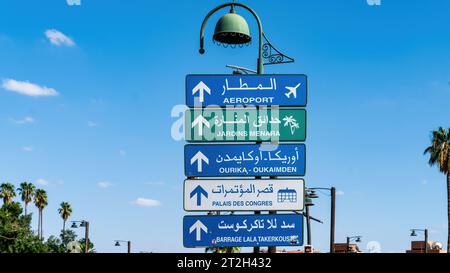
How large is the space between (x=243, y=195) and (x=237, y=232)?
1.02m

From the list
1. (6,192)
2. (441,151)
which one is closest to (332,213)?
(441,151)

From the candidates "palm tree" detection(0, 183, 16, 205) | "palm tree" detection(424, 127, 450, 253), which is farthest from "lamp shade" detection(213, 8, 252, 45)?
"palm tree" detection(0, 183, 16, 205)

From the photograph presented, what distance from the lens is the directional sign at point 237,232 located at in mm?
17047

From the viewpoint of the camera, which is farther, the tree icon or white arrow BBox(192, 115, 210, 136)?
white arrow BBox(192, 115, 210, 136)

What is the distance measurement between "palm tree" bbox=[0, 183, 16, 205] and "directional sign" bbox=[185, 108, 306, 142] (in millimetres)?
114532

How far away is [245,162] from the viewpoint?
57.3ft

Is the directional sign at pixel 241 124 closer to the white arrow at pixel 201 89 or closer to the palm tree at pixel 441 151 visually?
the white arrow at pixel 201 89

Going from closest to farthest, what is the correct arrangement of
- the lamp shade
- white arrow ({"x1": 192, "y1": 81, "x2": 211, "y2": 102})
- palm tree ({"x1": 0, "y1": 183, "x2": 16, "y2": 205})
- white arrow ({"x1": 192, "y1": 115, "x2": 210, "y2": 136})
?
white arrow ({"x1": 192, "y1": 115, "x2": 210, "y2": 136})
white arrow ({"x1": 192, "y1": 81, "x2": 211, "y2": 102})
the lamp shade
palm tree ({"x1": 0, "y1": 183, "x2": 16, "y2": 205})

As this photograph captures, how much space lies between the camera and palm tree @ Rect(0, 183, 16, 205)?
124 meters

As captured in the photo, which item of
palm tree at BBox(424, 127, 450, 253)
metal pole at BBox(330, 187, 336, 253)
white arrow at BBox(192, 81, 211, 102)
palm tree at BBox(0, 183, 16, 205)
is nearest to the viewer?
white arrow at BBox(192, 81, 211, 102)

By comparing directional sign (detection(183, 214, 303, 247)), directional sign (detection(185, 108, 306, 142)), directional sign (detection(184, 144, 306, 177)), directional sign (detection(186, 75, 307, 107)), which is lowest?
directional sign (detection(183, 214, 303, 247))

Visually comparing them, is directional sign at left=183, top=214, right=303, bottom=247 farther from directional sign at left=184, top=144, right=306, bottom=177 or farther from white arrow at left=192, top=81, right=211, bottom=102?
white arrow at left=192, top=81, right=211, bottom=102

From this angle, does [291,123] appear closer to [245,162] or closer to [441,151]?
[245,162]
